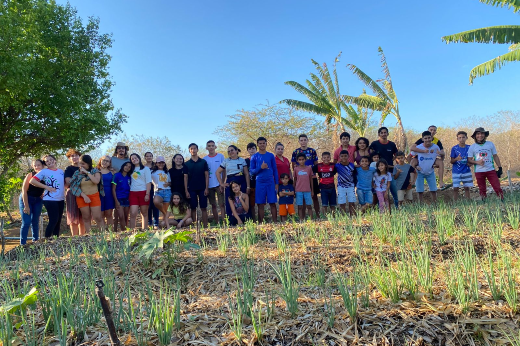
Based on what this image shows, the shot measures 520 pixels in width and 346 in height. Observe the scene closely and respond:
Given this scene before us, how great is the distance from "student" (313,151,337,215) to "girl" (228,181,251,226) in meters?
1.63

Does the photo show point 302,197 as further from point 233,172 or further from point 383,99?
point 383,99

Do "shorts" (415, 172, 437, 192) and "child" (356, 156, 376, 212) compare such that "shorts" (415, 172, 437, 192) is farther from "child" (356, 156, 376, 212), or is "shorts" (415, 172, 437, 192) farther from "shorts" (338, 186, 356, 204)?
"shorts" (338, 186, 356, 204)

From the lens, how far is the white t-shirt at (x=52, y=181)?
5.78m

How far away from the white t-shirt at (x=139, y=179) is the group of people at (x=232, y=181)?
19mm

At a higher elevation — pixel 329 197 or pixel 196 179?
pixel 196 179

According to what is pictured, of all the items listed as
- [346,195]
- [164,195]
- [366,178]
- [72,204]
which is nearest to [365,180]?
[366,178]

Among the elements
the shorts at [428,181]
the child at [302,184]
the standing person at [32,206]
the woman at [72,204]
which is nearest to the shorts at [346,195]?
the child at [302,184]

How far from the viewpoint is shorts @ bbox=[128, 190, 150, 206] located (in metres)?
6.27

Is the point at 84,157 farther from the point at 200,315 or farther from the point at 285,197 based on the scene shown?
the point at 200,315

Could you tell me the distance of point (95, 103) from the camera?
12.6 m

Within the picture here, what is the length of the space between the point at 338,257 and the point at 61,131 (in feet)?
42.1

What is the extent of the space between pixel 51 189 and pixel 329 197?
Answer: 5.50 metres

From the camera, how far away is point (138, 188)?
6.25 meters

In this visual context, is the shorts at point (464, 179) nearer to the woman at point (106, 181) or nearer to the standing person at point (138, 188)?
the standing person at point (138, 188)
